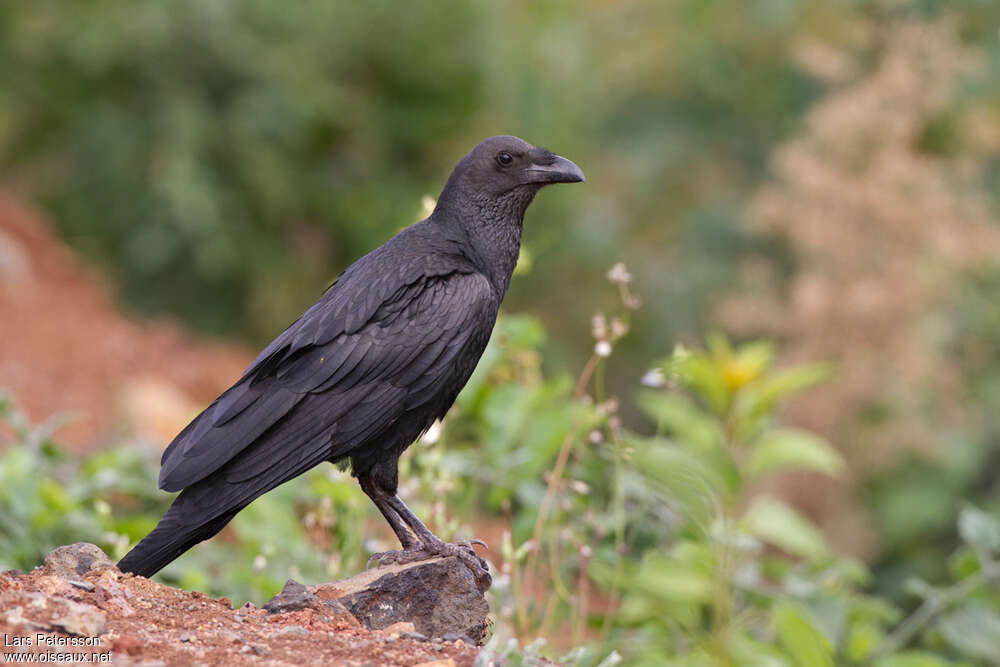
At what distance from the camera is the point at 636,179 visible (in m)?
15.6

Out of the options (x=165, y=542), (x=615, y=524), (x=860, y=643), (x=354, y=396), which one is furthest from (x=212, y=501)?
(x=860, y=643)

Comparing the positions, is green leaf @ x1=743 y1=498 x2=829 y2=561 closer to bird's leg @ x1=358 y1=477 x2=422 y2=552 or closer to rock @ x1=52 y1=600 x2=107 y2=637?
bird's leg @ x1=358 y1=477 x2=422 y2=552

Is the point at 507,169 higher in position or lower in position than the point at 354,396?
higher

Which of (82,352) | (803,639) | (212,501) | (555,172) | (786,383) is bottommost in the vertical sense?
(803,639)

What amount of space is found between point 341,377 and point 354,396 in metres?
0.08

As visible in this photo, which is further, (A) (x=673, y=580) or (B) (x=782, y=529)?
(B) (x=782, y=529)

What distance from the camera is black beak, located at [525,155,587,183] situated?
4543mm

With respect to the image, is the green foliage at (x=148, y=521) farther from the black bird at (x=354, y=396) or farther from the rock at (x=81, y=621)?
the rock at (x=81, y=621)

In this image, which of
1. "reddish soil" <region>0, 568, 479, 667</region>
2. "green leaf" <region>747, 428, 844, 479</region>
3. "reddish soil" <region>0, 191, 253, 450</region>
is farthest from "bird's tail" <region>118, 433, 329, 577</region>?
"reddish soil" <region>0, 191, 253, 450</region>

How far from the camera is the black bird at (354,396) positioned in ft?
12.6

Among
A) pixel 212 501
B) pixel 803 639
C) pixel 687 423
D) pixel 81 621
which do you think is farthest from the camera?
pixel 687 423

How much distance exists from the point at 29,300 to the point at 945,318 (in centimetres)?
946

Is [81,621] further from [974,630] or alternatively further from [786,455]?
[974,630]

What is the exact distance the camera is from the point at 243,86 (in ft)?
43.3
